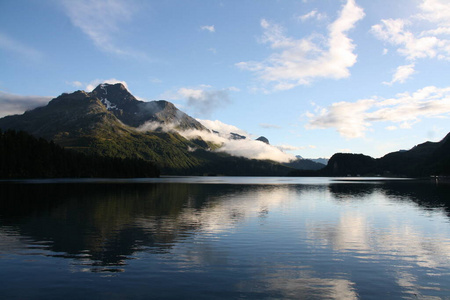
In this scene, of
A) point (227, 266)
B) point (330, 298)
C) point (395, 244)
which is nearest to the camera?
point (330, 298)

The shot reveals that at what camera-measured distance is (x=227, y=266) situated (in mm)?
26078

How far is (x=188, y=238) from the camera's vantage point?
1470 inches

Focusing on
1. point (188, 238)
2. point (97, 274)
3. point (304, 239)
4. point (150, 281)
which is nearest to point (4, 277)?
point (97, 274)

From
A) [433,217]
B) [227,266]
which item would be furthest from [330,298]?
[433,217]

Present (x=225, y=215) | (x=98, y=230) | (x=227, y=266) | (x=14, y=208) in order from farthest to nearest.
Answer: (x=14, y=208)
(x=225, y=215)
(x=98, y=230)
(x=227, y=266)

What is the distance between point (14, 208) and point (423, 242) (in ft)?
228

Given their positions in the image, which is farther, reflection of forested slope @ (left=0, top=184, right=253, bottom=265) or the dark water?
reflection of forested slope @ (left=0, top=184, right=253, bottom=265)

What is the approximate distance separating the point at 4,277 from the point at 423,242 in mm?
41579

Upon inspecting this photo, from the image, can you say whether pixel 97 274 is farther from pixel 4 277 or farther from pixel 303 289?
pixel 303 289

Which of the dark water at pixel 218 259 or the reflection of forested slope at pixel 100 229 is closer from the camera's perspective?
the dark water at pixel 218 259

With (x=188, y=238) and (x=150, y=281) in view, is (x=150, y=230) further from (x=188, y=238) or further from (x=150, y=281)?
(x=150, y=281)

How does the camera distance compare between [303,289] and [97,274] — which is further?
[97,274]

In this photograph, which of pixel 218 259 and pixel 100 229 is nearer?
pixel 218 259

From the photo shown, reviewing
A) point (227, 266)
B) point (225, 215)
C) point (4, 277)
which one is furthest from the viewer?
point (225, 215)
